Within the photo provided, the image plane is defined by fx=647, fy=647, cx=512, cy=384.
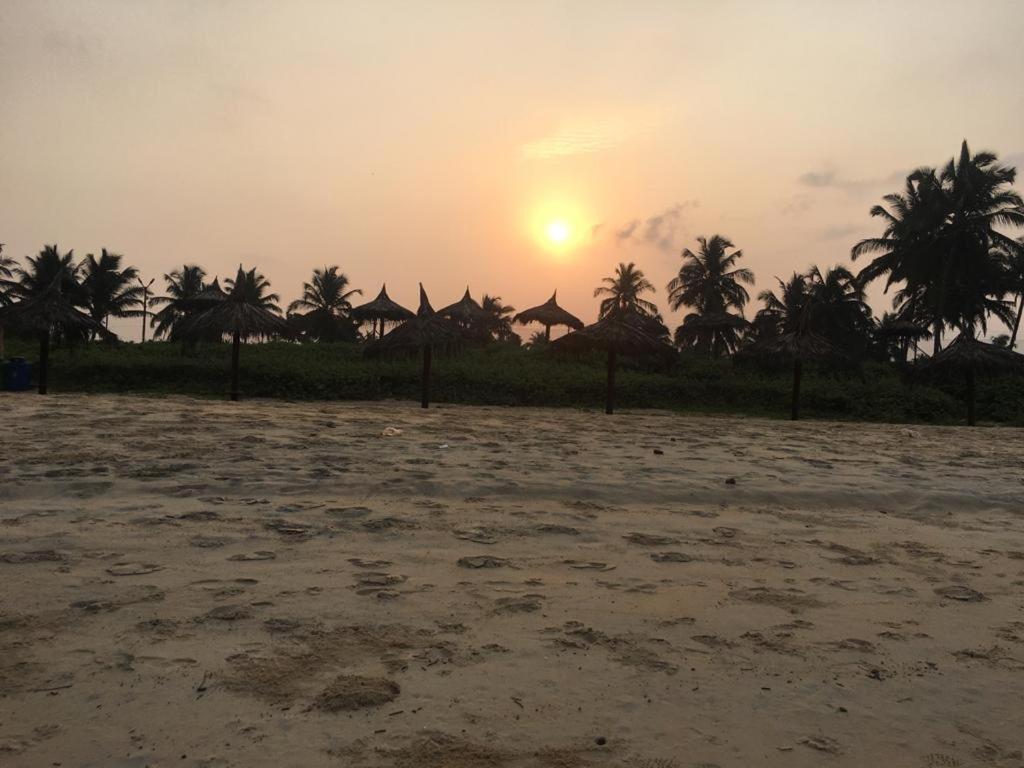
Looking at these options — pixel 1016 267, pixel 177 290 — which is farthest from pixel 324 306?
pixel 1016 267

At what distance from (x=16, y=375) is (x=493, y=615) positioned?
1779 cm

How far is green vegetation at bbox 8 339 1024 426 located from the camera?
19.2 meters

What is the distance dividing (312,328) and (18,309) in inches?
861

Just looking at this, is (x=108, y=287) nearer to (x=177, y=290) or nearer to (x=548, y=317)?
(x=177, y=290)

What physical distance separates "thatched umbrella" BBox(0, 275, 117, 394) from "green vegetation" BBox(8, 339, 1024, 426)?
137 inches

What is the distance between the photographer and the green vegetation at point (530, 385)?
1925 cm

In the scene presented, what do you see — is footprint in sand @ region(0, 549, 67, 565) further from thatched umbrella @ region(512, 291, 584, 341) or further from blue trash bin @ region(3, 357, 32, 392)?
thatched umbrella @ region(512, 291, 584, 341)

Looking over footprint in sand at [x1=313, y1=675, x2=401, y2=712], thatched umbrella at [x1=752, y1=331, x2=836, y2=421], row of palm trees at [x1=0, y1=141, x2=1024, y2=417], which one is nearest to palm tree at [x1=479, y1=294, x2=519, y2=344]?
row of palm trees at [x1=0, y1=141, x2=1024, y2=417]

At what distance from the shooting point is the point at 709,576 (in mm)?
3619

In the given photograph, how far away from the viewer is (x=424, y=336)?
586 inches

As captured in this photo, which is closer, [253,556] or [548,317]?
[253,556]

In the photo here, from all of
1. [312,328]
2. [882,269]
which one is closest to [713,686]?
[882,269]

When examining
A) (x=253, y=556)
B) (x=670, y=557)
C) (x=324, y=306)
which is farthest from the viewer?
(x=324, y=306)

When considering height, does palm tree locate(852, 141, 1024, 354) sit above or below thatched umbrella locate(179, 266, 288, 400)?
above
